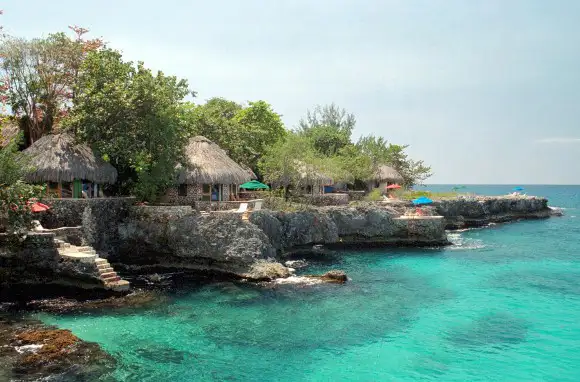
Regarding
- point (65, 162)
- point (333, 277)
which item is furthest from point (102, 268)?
point (333, 277)

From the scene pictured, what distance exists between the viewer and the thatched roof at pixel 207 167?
32875mm

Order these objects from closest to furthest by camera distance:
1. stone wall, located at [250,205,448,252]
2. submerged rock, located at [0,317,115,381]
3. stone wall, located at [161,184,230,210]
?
submerged rock, located at [0,317,115,381] < stone wall, located at [161,184,230,210] < stone wall, located at [250,205,448,252]

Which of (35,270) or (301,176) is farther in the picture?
(301,176)

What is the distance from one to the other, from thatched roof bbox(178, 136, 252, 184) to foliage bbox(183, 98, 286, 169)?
75.5 inches

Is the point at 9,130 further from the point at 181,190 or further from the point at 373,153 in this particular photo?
the point at 373,153

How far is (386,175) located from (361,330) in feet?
140

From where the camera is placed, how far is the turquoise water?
1541 centimetres

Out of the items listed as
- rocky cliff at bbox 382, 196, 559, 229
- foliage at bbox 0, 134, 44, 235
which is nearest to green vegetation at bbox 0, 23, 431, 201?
foliage at bbox 0, 134, 44, 235

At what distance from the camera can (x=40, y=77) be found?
31.0 meters

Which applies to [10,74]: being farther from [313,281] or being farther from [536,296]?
[536,296]

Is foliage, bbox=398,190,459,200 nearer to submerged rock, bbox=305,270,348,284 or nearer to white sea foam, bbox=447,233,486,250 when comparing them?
white sea foam, bbox=447,233,486,250

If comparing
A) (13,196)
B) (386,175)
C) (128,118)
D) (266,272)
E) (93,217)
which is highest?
(128,118)

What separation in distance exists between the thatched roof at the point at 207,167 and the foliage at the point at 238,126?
6.29 ft

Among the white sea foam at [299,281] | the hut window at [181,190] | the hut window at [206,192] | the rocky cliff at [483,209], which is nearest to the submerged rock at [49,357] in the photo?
the white sea foam at [299,281]
